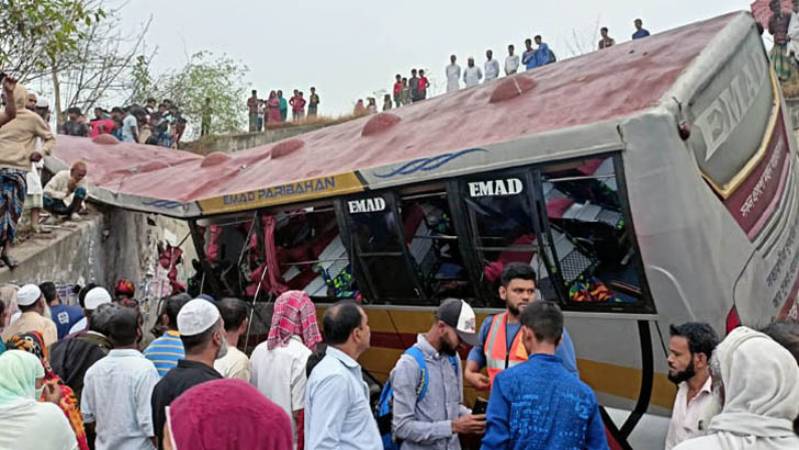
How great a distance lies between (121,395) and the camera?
12.7 ft

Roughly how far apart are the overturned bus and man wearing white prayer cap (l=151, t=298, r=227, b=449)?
2487 millimetres

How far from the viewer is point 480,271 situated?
18.4 feet

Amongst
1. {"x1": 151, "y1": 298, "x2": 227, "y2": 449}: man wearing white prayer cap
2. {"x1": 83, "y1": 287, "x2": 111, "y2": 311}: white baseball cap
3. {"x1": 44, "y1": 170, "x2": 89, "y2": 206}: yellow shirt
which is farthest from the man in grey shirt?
{"x1": 44, "y1": 170, "x2": 89, "y2": 206}: yellow shirt

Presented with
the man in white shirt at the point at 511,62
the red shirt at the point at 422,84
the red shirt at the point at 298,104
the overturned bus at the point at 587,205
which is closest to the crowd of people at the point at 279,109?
the red shirt at the point at 298,104

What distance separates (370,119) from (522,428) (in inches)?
207

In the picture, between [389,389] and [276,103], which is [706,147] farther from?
[276,103]

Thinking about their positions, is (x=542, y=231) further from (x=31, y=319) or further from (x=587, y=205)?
(x=31, y=319)

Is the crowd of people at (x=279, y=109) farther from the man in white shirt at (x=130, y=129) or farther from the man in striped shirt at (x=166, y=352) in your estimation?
the man in striped shirt at (x=166, y=352)

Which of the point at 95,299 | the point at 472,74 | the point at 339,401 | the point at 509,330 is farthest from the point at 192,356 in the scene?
the point at 472,74

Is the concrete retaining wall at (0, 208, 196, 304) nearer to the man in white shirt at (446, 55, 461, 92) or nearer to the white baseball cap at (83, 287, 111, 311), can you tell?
the white baseball cap at (83, 287, 111, 311)

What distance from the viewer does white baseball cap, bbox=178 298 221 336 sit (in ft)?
10.9

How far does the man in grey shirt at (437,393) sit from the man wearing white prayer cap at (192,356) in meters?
1.06

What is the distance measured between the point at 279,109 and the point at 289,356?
2194 centimetres

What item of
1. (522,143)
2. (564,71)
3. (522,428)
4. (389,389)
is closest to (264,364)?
(389,389)
